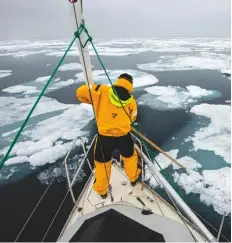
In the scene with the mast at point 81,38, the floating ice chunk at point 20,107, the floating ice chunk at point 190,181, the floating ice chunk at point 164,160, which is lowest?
the floating ice chunk at point 190,181

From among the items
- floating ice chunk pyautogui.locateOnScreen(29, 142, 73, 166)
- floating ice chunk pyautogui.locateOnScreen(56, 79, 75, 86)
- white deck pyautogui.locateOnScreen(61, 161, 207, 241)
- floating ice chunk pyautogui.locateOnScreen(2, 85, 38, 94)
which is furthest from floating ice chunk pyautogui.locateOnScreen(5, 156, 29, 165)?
floating ice chunk pyautogui.locateOnScreen(56, 79, 75, 86)

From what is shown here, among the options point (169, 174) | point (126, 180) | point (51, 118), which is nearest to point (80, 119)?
point (51, 118)

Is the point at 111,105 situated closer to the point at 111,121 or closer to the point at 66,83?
the point at 111,121

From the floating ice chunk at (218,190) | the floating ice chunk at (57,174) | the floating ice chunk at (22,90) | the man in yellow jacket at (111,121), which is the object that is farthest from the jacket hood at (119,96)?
the floating ice chunk at (22,90)

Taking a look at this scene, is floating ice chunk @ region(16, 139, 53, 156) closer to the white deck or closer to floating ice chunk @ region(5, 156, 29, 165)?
floating ice chunk @ region(5, 156, 29, 165)

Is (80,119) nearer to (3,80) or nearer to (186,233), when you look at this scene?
(186,233)

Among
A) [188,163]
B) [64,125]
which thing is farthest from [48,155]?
[188,163]

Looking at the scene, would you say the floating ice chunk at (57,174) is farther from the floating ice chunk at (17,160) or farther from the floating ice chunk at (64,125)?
the floating ice chunk at (64,125)
